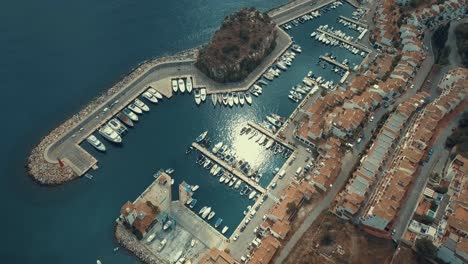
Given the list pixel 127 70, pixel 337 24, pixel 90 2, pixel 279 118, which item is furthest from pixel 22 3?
pixel 337 24

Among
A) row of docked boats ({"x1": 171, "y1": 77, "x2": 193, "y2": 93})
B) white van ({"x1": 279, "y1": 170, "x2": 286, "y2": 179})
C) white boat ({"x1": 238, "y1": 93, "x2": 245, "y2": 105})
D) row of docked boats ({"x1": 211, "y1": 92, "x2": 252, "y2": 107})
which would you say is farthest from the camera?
row of docked boats ({"x1": 171, "y1": 77, "x2": 193, "y2": 93})

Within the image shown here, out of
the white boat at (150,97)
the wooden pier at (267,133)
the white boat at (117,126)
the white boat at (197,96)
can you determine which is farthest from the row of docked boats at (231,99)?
the white boat at (117,126)

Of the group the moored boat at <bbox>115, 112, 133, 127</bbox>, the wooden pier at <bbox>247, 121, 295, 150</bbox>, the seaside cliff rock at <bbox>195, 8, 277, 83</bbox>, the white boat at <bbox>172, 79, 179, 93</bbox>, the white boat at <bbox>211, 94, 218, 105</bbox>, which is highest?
the seaside cliff rock at <bbox>195, 8, 277, 83</bbox>

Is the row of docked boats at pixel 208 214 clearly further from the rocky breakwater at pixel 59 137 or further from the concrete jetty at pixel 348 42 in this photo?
the concrete jetty at pixel 348 42

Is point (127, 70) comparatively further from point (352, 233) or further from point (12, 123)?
point (352, 233)

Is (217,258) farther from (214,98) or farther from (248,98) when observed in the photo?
(248,98)

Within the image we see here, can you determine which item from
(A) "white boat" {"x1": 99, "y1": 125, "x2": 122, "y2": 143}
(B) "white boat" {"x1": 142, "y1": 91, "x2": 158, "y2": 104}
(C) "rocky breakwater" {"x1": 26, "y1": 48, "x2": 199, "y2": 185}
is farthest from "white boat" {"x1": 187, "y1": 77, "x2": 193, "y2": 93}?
(A) "white boat" {"x1": 99, "y1": 125, "x2": 122, "y2": 143}

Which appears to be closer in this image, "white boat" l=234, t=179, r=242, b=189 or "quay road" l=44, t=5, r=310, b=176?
"white boat" l=234, t=179, r=242, b=189

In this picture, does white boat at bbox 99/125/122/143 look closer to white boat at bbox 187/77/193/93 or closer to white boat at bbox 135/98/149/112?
white boat at bbox 135/98/149/112
